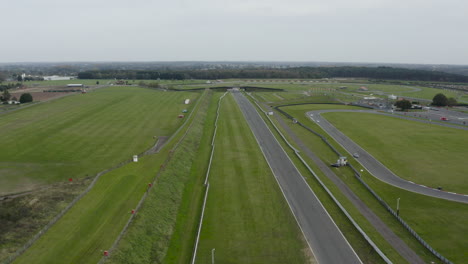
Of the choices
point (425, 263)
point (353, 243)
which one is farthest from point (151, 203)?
point (425, 263)

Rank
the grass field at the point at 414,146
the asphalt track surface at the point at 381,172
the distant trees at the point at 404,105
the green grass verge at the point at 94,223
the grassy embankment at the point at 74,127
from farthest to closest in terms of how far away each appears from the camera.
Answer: the distant trees at the point at 404,105 → the grass field at the point at 414,146 → the asphalt track surface at the point at 381,172 → the grassy embankment at the point at 74,127 → the green grass verge at the point at 94,223

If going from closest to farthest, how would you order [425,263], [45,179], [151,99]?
[425,263] → [45,179] → [151,99]

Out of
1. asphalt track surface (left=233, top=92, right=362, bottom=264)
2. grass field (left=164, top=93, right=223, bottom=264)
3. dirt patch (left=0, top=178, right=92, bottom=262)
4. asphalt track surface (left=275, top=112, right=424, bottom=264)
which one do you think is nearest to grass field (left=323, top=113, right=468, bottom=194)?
asphalt track surface (left=275, top=112, right=424, bottom=264)

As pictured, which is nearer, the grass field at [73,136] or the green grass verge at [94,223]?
the green grass verge at [94,223]

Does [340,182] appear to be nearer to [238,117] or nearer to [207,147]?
[207,147]

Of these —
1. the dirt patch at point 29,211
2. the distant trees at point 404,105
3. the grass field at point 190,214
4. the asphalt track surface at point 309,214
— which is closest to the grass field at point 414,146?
the asphalt track surface at point 309,214

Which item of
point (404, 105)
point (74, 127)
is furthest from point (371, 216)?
point (404, 105)

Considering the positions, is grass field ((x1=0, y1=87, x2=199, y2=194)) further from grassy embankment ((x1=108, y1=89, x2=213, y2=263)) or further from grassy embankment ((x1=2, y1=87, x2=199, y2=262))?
grassy embankment ((x1=108, y1=89, x2=213, y2=263))

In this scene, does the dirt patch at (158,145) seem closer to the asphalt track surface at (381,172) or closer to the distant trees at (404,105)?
the asphalt track surface at (381,172)
